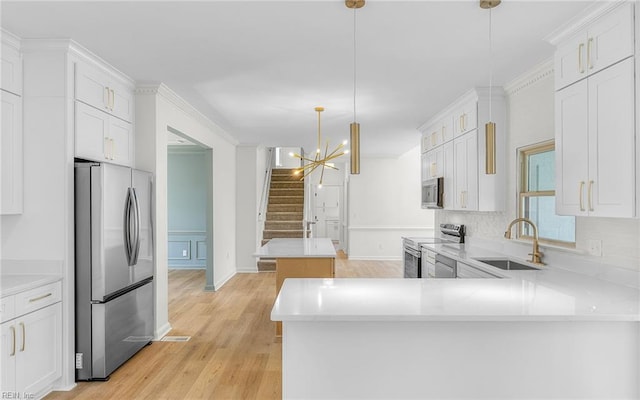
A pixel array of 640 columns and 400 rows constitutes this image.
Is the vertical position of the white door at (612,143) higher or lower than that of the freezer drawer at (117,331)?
higher

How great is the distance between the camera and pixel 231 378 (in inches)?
122

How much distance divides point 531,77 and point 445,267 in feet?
6.34

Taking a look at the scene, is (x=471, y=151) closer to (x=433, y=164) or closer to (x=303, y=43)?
(x=433, y=164)

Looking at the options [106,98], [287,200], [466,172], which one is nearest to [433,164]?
[466,172]

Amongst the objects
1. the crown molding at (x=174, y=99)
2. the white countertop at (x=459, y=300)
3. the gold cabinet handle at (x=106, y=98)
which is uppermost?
the crown molding at (x=174, y=99)

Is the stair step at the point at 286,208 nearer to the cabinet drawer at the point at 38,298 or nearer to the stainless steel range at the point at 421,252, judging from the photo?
the stainless steel range at the point at 421,252

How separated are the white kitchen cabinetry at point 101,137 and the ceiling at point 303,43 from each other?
0.47 meters

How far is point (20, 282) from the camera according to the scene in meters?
2.62

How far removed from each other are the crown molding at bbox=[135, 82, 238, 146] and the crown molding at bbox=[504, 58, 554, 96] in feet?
11.2

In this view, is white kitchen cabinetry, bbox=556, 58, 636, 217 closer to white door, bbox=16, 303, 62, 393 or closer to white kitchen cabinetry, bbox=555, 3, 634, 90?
white kitchen cabinetry, bbox=555, 3, 634, 90

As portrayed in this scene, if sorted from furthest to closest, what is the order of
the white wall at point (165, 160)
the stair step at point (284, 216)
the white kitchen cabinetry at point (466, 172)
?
the stair step at point (284, 216), the white kitchen cabinetry at point (466, 172), the white wall at point (165, 160)

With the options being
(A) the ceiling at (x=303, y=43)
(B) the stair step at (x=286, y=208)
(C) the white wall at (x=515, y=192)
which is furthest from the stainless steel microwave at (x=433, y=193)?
(B) the stair step at (x=286, y=208)

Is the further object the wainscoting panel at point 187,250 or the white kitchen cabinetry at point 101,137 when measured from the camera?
the wainscoting panel at point 187,250

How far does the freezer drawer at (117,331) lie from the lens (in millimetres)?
2996
